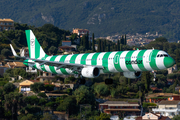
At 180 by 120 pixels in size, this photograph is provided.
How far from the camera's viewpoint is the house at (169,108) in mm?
183250

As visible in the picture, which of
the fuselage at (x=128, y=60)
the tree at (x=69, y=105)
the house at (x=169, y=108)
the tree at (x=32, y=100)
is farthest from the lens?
the house at (x=169, y=108)

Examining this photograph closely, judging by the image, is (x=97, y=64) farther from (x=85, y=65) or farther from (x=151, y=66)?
(x=151, y=66)

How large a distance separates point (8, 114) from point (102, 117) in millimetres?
41568

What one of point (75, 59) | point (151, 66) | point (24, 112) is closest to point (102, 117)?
point (24, 112)

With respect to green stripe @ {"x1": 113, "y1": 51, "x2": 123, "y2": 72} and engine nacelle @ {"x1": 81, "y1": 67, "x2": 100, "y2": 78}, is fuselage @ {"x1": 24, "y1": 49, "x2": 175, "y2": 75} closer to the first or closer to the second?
green stripe @ {"x1": 113, "y1": 51, "x2": 123, "y2": 72}

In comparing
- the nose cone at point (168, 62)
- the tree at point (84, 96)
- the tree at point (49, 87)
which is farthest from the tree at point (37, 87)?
the nose cone at point (168, 62)

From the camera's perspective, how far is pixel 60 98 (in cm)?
18375

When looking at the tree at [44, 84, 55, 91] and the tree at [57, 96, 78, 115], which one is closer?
the tree at [57, 96, 78, 115]

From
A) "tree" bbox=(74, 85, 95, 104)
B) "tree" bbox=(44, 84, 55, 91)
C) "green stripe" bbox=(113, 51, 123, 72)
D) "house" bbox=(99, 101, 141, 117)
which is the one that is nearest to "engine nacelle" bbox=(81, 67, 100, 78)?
"green stripe" bbox=(113, 51, 123, 72)

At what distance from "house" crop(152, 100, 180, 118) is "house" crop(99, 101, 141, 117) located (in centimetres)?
941

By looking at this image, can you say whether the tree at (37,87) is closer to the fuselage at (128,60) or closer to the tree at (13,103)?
the tree at (13,103)

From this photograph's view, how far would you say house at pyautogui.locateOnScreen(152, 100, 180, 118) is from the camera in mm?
183250

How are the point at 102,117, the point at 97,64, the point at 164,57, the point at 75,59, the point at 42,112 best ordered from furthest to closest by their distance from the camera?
the point at 42,112 → the point at 102,117 → the point at 75,59 → the point at 97,64 → the point at 164,57

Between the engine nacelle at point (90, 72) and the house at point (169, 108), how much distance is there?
12824 cm
